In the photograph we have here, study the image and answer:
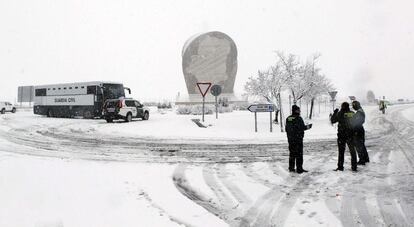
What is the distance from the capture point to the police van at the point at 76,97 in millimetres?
29391

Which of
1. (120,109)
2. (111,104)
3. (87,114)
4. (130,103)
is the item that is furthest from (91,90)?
(120,109)

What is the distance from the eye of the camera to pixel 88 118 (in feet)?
100

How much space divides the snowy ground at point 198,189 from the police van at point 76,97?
56.3 ft

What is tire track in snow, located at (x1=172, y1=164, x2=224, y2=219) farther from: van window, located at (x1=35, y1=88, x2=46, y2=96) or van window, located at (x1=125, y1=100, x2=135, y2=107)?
van window, located at (x1=35, y1=88, x2=46, y2=96)

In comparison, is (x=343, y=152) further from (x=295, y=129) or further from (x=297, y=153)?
(x=295, y=129)

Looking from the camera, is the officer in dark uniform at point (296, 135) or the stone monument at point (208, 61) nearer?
the officer in dark uniform at point (296, 135)

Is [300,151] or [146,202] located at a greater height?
[300,151]

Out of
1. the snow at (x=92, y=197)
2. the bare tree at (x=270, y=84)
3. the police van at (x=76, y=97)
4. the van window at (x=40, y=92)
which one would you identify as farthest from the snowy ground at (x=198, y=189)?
the van window at (x=40, y=92)

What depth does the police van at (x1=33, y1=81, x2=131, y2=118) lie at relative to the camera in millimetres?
29391

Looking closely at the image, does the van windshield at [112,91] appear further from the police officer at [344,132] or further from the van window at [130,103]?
the police officer at [344,132]

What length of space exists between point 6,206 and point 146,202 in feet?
6.51

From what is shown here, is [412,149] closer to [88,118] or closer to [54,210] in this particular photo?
[54,210]

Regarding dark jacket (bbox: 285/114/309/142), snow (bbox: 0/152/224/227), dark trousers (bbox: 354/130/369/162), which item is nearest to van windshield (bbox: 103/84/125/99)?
snow (bbox: 0/152/224/227)

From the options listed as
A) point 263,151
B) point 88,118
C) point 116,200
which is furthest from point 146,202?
point 88,118
